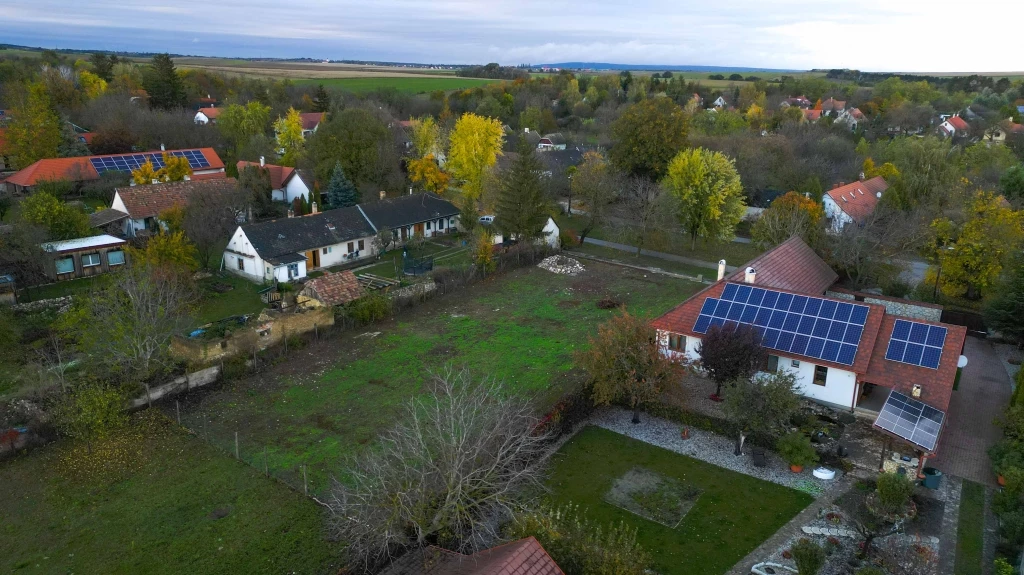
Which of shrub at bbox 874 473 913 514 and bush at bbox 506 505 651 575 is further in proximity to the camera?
shrub at bbox 874 473 913 514

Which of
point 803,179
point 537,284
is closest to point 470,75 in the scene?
point 803,179

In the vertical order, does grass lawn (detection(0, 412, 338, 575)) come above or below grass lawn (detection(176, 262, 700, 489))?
below

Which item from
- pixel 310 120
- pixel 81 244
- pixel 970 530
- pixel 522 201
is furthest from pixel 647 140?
pixel 310 120

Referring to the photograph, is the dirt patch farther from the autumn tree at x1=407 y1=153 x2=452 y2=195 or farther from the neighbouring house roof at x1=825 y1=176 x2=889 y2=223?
the autumn tree at x1=407 y1=153 x2=452 y2=195

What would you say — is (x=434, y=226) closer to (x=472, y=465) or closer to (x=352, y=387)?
(x=352, y=387)

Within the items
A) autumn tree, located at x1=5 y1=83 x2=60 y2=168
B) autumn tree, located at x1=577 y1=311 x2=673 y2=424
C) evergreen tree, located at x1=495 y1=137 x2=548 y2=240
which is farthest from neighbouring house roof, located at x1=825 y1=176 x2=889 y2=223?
autumn tree, located at x1=5 y1=83 x2=60 y2=168
